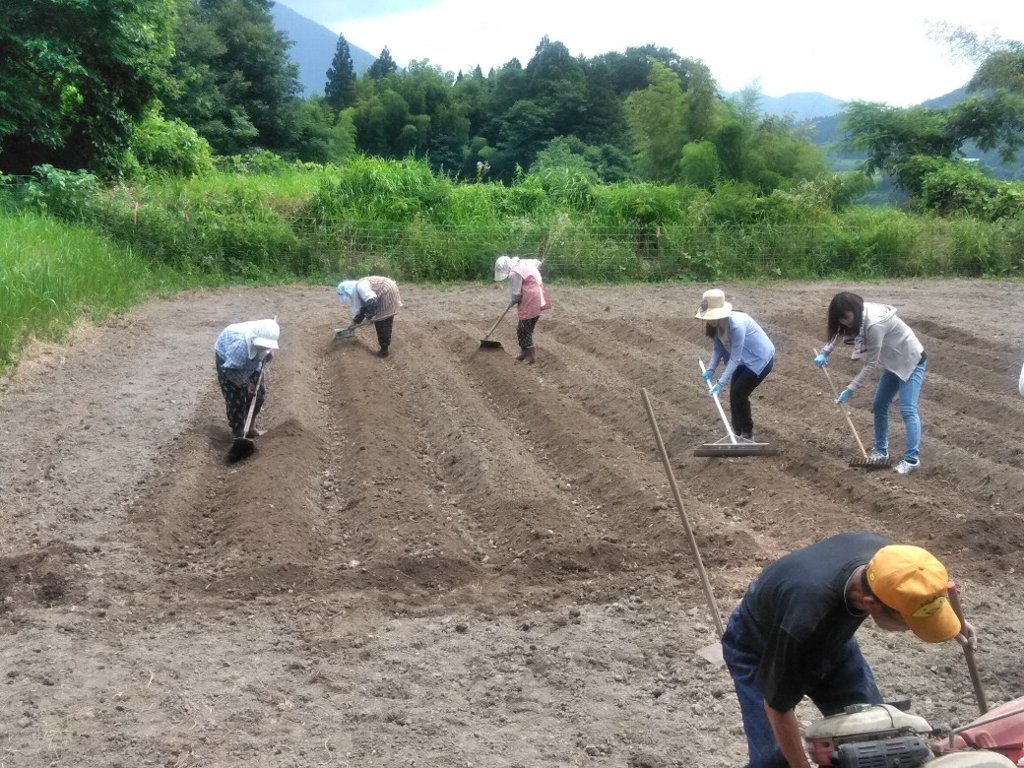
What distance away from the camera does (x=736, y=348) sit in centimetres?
754

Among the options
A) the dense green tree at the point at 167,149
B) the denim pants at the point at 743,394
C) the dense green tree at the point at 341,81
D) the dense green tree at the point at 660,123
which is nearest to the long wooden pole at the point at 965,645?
the denim pants at the point at 743,394

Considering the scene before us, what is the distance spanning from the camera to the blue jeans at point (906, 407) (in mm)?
7078

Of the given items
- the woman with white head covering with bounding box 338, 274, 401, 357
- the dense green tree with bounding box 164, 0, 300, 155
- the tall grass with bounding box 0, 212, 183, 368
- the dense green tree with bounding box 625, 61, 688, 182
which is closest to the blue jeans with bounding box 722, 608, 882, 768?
the woman with white head covering with bounding box 338, 274, 401, 357

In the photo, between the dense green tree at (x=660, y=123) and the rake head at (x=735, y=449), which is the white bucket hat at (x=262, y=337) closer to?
the rake head at (x=735, y=449)

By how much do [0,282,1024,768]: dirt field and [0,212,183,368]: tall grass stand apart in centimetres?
47

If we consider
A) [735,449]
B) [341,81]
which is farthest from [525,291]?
[341,81]

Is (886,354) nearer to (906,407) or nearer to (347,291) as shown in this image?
(906,407)

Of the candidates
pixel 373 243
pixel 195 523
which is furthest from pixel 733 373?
pixel 373 243

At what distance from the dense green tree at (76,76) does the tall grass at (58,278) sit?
9.57 feet

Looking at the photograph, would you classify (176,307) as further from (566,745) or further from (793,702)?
(793,702)

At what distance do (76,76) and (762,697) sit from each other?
1787 centimetres

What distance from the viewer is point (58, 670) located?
4.60 m

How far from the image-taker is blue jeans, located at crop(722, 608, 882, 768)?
293 centimetres

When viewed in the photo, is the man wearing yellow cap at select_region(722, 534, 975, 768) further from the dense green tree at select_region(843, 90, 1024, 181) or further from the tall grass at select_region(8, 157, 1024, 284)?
the dense green tree at select_region(843, 90, 1024, 181)
